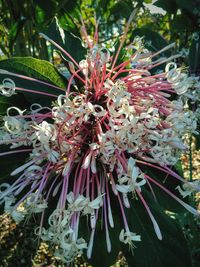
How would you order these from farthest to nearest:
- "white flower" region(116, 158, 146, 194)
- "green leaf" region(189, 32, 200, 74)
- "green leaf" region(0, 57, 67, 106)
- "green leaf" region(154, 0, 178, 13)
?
"green leaf" region(154, 0, 178, 13) < "green leaf" region(189, 32, 200, 74) < "green leaf" region(0, 57, 67, 106) < "white flower" region(116, 158, 146, 194)

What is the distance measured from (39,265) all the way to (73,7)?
92cm

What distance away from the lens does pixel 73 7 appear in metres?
1.04

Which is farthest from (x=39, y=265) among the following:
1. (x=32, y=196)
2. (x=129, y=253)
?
(x=32, y=196)

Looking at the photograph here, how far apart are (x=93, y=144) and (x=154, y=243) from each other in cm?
24

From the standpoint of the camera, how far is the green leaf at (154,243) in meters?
0.60

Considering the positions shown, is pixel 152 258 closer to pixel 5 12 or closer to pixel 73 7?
pixel 73 7

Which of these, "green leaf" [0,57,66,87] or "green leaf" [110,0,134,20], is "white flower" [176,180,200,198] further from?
"green leaf" [110,0,134,20]

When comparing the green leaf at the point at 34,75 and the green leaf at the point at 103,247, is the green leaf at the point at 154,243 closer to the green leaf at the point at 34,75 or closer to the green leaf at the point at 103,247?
the green leaf at the point at 103,247

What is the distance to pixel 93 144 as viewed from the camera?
47cm

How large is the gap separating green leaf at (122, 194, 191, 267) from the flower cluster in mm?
113

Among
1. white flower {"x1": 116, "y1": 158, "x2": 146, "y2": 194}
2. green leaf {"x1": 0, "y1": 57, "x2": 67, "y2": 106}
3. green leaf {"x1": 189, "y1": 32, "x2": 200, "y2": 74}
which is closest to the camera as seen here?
white flower {"x1": 116, "y1": 158, "x2": 146, "y2": 194}

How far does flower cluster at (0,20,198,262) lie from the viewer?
1.48 ft

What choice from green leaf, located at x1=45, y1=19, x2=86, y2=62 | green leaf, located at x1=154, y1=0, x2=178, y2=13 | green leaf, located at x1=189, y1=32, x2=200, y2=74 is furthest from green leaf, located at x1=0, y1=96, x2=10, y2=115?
green leaf, located at x1=154, y1=0, x2=178, y2=13

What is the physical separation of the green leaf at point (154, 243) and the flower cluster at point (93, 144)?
0.11m
